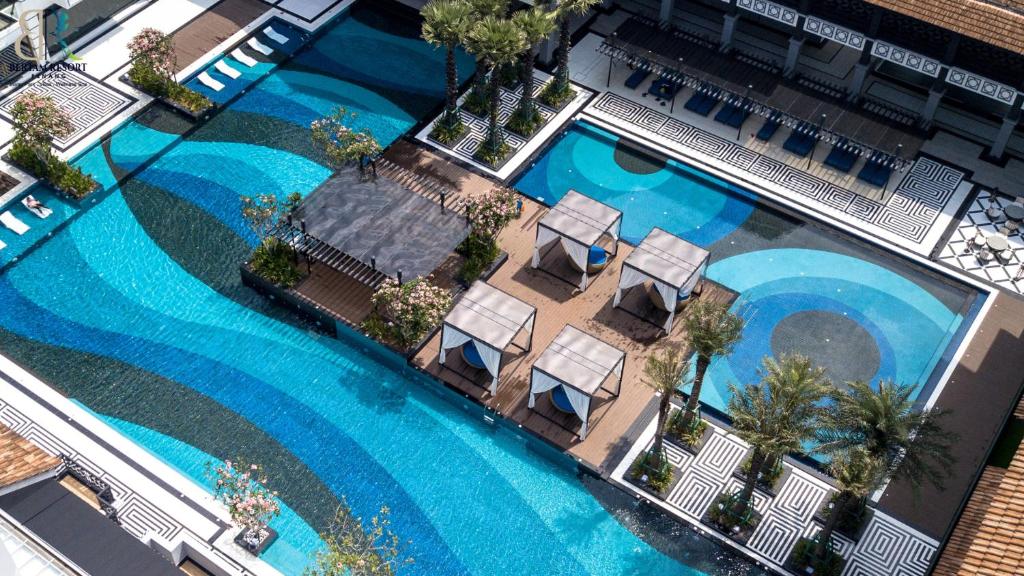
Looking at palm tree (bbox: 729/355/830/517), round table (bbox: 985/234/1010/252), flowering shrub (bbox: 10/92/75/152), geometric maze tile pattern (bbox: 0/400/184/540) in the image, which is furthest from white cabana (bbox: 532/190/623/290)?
flowering shrub (bbox: 10/92/75/152)

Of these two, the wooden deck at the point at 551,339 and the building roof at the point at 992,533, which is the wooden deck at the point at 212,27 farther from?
the building roof at the point at 992,533

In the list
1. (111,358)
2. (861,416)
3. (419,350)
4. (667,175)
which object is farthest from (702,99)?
(111,358)

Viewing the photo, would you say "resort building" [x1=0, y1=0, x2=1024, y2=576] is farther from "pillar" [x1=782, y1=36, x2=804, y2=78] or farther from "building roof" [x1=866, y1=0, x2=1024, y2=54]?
"pillar" [x1=782, y1=36, x2=804, y2=78]

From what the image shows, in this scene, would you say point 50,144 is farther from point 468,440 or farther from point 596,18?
point 596,18

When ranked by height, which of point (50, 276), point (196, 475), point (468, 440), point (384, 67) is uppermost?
point (384, 67)

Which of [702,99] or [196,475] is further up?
[702,99]

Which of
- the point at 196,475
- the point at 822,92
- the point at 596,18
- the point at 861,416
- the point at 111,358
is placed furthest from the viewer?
the point at 596,18

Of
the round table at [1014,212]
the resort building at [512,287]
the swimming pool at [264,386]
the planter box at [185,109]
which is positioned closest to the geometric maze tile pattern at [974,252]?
the resort building at [512,287]
